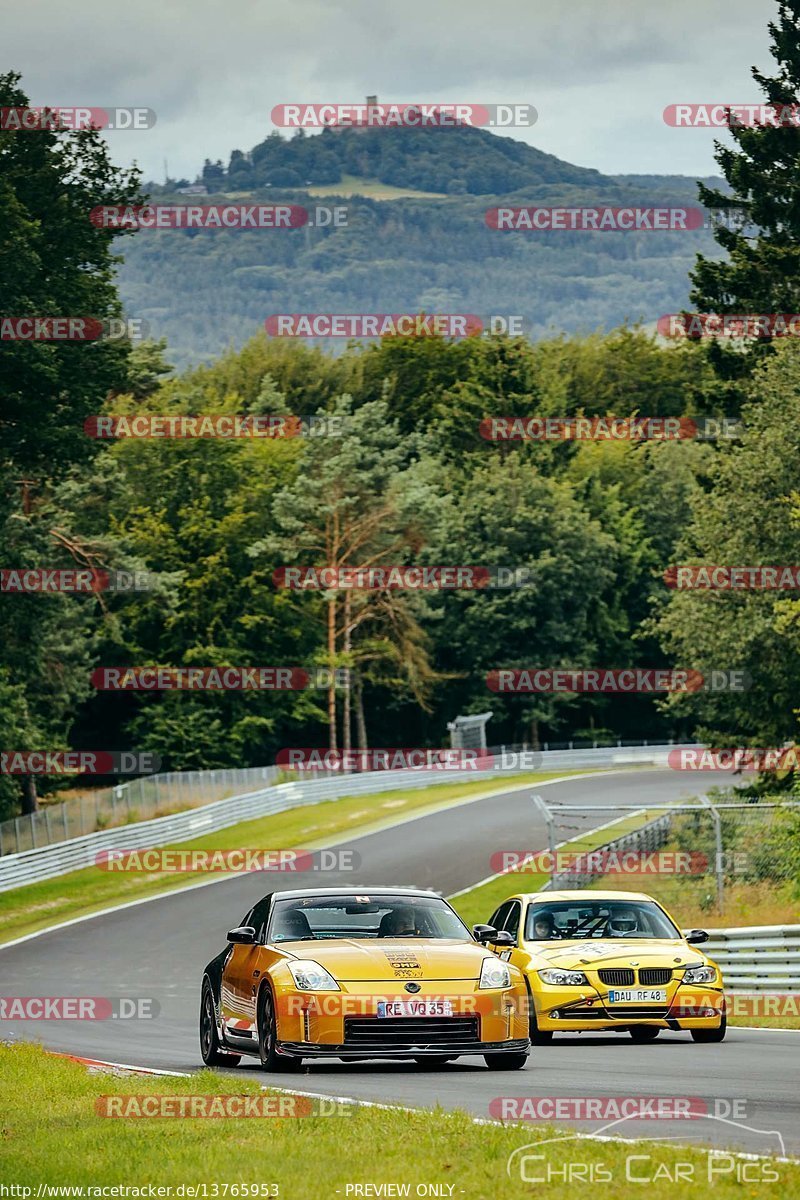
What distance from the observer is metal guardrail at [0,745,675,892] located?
4872 centimetres

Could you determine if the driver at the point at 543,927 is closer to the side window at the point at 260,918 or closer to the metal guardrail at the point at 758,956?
the side window at the point at 260,918

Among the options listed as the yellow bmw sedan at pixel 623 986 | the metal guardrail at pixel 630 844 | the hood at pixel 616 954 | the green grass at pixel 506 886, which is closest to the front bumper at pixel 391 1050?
the yellow bmw sedan at pixel 623 986

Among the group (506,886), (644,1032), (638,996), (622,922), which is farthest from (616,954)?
(506,886)

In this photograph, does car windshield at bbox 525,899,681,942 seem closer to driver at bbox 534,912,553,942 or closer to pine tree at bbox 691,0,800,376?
driver at bbox 534,912,553,942

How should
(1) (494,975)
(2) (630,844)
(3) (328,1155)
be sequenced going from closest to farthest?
(3) (328,1155) → (1) (494,975) → (2) (630,844)

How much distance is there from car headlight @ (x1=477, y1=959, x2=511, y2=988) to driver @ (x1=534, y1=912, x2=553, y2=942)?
399cm

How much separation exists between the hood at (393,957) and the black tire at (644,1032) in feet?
11.5

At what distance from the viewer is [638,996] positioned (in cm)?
1658

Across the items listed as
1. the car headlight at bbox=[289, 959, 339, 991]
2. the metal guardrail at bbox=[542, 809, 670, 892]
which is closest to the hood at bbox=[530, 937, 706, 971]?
the car headlight at bbox=[289, 959, 339, 991]

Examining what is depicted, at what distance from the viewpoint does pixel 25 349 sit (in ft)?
132

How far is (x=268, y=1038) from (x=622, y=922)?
525 centimetres

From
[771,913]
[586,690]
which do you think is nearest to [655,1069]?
[771,913]

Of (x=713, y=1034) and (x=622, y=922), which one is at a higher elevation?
(x=622, y=922)

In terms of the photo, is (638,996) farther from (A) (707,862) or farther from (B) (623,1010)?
(A) (707,862)
